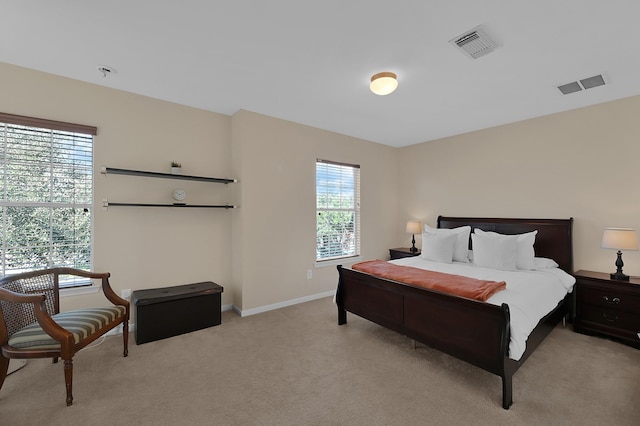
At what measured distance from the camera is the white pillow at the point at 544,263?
3315mm

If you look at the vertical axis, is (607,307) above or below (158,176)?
below

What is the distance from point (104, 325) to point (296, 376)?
5.26 ft

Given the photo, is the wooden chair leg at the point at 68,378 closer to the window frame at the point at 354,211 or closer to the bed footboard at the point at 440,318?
the bed footboard at the point at 440,318

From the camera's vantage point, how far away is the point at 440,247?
12.5 ft

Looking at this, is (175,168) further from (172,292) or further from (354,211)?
(354,211)

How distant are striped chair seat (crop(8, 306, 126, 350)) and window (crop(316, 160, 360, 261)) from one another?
2.63 metres

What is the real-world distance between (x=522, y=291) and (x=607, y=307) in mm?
1264

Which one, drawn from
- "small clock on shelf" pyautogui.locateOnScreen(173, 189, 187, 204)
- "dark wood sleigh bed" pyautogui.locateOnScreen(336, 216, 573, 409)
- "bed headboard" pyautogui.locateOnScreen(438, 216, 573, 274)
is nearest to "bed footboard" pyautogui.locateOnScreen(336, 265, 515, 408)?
"dark wood sleigh bed" pyautogui.locateOnScreen(336, 216, 573, 409)

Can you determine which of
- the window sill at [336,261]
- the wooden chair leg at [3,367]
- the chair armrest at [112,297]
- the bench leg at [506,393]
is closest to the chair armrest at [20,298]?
the wooden chair leg at [3,367]

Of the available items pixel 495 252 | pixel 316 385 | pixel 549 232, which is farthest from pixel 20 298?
pixel 549 232

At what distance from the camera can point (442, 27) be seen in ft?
6.41

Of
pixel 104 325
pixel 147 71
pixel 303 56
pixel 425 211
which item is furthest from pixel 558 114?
pixel 104 325

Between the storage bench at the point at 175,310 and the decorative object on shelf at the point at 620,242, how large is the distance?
4.16 m

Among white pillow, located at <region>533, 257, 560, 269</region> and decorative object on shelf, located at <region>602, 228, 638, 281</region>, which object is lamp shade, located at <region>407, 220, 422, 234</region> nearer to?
white pillow, located at <region>533, 257, 560, 269</region>
